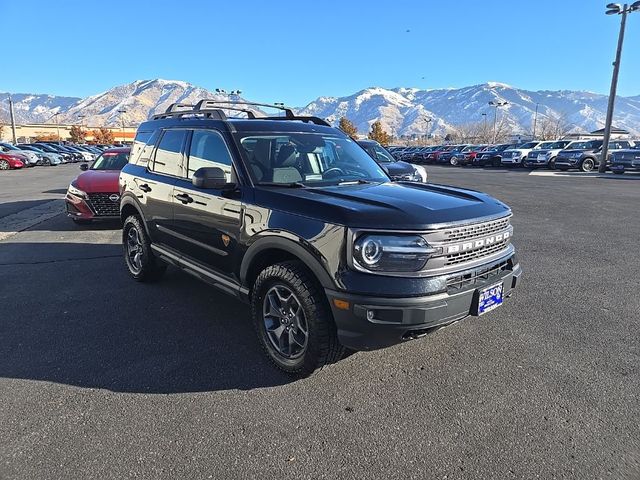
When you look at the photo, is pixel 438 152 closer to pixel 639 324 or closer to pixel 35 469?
pixel 639 324

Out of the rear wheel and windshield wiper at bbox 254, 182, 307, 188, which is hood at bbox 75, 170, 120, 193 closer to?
windshield wiper at bbox 254, 182, 307, 188

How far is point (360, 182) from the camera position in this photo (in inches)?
163

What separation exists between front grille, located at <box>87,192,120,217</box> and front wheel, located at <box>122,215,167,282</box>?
3048 mm

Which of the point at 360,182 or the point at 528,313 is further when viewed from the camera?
the point at 528,313

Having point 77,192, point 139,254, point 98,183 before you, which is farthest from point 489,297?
point 77,192

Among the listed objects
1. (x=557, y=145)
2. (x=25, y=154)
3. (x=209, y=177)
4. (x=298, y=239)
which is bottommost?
(x=25, y=154)

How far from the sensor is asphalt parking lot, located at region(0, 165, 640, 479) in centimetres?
256

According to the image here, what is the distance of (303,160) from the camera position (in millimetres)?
4180

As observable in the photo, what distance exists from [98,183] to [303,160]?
20.0 feet

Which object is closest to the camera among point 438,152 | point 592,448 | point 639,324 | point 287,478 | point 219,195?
point 287,478

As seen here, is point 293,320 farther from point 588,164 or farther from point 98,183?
point 588,164

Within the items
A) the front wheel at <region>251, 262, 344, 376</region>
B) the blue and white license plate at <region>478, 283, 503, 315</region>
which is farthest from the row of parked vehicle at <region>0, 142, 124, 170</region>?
the blue and white license plate at <region>478, 283, 503, 315</region>

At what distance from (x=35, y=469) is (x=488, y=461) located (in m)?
2.47

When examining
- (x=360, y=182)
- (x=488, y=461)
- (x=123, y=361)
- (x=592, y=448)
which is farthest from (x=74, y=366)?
(x=592, y=448)
